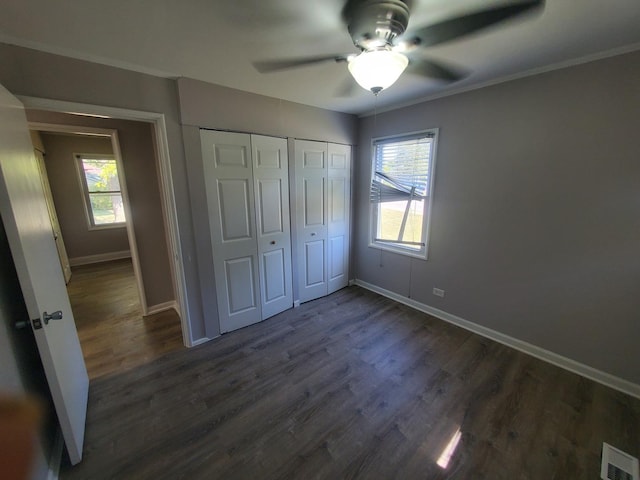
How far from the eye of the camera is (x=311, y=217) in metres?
3.15

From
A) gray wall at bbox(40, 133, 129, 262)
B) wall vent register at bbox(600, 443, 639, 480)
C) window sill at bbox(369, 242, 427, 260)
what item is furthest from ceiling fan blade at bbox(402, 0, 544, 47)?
gray wall at bbox(40, 133, 129, 262)

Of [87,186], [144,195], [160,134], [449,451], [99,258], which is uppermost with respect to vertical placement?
[160,134]

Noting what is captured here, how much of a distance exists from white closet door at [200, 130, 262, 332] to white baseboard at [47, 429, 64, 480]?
1259 mm

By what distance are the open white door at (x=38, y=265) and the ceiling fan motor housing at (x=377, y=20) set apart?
5.53 feet

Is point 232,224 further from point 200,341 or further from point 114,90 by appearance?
point 114,90

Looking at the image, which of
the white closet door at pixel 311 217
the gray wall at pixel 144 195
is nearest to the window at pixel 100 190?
the gray wall at pixel 144 195

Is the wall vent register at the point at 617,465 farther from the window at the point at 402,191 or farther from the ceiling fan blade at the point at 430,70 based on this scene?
the ceiling fan blade at the point at 430,70

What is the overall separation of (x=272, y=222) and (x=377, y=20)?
1990 millimetres

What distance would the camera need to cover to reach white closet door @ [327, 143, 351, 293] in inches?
128

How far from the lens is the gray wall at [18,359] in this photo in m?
1.14

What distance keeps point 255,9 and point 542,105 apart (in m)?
2.22

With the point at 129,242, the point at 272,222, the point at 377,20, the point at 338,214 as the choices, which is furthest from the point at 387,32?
the point at 129,242

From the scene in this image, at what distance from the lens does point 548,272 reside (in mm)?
2145

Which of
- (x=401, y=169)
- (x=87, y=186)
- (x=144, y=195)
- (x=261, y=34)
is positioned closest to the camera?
(x=261, y=34)
